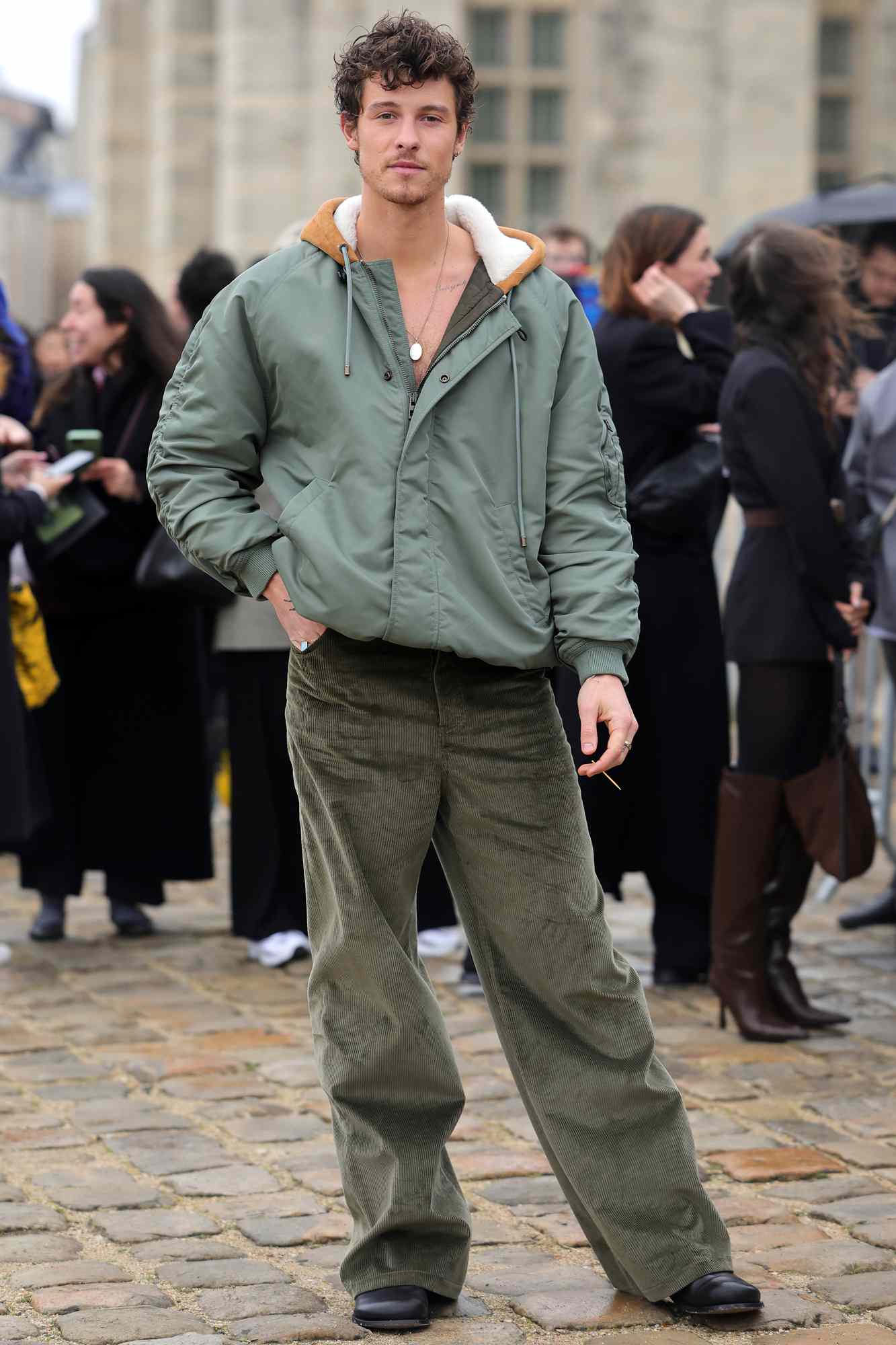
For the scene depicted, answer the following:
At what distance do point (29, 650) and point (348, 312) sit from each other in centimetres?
358

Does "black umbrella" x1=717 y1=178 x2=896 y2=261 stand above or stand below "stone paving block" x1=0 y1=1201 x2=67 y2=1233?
above

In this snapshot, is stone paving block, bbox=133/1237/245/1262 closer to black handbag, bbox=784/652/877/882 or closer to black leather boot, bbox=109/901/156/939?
black handbag, bbox=784/652/877/882

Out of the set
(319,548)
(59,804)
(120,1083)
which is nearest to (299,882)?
(59,804)

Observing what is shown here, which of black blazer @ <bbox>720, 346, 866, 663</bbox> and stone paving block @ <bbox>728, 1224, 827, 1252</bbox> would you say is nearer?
stone paving block @ <bbox>728, 1224, 827, 1252</bbox>

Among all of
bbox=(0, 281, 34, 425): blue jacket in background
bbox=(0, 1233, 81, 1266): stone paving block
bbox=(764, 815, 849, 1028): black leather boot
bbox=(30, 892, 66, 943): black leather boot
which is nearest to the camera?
bbox=(0, 1233, 81, 1266): stone paving block

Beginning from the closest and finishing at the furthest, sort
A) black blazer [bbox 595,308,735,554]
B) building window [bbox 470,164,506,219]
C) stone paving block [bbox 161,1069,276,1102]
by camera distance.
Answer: stone paving block [bbox 161,1069,276,1102]
black blazer [bbox 595,308,735,554]
building window [bbox 470,164,506,219]

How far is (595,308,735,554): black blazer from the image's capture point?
595cm

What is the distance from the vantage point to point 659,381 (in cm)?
595

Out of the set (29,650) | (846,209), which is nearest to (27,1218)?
(29,650)

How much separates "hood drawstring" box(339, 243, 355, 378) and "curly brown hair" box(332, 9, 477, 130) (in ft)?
0.75

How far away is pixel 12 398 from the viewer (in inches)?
278

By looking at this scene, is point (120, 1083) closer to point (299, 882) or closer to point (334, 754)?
point (299, 882)

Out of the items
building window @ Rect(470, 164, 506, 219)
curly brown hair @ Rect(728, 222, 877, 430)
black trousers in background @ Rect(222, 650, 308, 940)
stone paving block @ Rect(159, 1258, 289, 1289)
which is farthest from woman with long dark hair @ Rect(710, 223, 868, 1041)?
building window @ Rect(470, 164, 506, 219)

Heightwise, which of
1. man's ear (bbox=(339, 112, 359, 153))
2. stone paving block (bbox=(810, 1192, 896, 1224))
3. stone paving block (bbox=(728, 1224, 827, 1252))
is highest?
man's ear (bbox=(339, 112, 359, 153))
